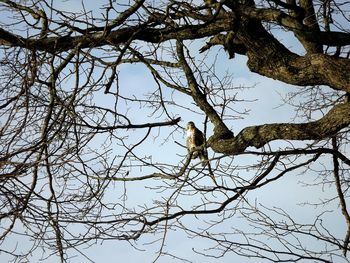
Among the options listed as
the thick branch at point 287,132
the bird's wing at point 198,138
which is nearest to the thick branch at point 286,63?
the thick branch at point 287,132

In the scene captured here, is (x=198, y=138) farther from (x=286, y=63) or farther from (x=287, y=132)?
(x=286, y=63)

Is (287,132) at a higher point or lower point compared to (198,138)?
lower

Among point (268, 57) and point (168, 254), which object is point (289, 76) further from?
point (168, 254)

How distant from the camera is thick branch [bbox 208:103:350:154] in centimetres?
494

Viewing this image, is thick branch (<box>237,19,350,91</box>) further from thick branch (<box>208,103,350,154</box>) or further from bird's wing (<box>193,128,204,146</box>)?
bird's wing (<box>193,128,204,146</box>)

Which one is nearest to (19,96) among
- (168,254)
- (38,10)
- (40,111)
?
(40,111)

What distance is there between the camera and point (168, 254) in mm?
4469

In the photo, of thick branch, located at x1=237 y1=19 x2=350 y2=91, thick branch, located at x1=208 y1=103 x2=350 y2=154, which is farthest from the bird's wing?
thick branch, located at x1=237 y1=19 x2=350 y2=91

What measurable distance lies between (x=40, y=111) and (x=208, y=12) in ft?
Result: 7.58

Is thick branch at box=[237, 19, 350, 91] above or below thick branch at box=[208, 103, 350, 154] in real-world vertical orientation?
above

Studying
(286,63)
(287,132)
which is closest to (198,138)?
(287,132)

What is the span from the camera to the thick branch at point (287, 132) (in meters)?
4.94

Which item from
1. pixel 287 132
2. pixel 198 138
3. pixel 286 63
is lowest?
pixel 287 132

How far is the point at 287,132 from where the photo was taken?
5.21 metres
